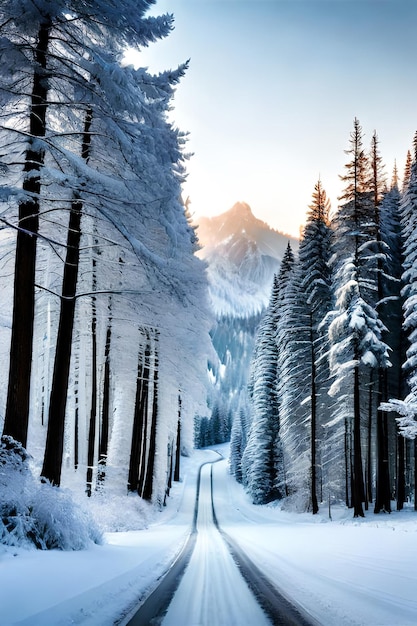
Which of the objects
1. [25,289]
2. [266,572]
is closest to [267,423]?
[266,572]

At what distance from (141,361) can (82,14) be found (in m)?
17.0

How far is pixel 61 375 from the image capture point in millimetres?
10398

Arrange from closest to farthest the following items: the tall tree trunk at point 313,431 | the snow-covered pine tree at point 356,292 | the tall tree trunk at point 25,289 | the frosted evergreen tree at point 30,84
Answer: the frosted evergreen tree at point 30,84, the tall tree trunk at point 25,289, the snow-covered pine tree at point 356,292, the tall tree trunk at point 313,431

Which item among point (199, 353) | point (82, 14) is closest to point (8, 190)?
point (82, 14)

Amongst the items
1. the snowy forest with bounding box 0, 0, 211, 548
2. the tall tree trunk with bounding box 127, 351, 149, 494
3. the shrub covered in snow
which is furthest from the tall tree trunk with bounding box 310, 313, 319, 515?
the shrub covered in snow

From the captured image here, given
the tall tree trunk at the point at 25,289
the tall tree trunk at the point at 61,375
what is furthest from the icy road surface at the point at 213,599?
the tall tree trunk at the point at 25,289

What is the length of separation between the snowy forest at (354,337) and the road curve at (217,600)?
12539 millimetres

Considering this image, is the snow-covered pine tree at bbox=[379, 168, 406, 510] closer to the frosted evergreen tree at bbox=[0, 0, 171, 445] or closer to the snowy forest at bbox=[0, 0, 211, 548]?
the snowy forest at bbox=[0, 0, 211, 548]

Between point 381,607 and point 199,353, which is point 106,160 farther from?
point 199,353

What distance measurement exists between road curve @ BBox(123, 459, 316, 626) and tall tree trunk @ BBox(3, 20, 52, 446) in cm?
396

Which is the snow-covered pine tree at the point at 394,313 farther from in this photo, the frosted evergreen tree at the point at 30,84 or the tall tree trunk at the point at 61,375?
the frosted evergreen tree at the point at 30,84

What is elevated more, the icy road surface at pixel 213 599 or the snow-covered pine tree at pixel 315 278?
the snow-covered pine tree at pixel 315 278

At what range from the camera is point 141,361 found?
23375 millimetres

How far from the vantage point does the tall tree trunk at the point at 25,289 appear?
8.37 m
